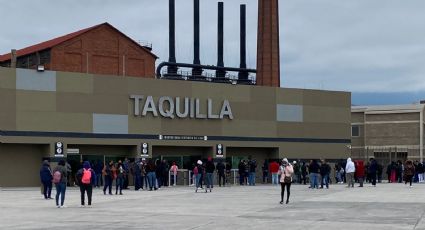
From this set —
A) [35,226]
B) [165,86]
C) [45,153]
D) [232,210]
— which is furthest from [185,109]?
[35,226]

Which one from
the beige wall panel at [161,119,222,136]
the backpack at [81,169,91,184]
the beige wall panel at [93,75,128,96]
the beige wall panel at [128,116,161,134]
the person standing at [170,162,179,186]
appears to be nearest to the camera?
the backpack at [81,169,91,184]

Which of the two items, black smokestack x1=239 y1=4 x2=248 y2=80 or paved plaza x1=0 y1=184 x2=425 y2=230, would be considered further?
black smokestack x1=239 y1=4 x2=248 y2=80

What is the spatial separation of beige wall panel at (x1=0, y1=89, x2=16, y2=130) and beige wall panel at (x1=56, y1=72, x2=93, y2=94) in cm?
295

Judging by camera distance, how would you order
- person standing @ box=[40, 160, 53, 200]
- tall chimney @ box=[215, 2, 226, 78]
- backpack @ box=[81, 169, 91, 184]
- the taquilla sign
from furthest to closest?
tall chimney @ box=[215, 2, 226, 78], the taquilla sign, person standing @ box=[40, 160, 53, 200], backpack @ box=[81, 169, 91, 184]

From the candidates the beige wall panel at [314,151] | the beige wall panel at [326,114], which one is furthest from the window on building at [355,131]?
the beige wall panel at [314,151]

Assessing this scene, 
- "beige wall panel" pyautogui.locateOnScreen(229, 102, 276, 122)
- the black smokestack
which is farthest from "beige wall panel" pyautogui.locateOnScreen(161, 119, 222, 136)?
the black smokestack

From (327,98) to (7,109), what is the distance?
24753 mm

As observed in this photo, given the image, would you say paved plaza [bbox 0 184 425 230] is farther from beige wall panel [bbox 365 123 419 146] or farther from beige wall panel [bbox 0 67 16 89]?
beige wall panel [bbox 365 123 419 146]

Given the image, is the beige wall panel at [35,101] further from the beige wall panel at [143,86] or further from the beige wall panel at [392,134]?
the beige wall panel at [392,134]

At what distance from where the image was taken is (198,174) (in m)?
39.5

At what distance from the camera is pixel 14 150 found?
149 ft

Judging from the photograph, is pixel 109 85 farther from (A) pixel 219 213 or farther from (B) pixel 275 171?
(A) pixel 219 213

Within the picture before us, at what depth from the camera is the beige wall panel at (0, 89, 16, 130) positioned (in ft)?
145

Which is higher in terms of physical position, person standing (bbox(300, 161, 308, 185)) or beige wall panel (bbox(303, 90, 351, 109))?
beige wall panel (bbox(303, 90, 351, 109))
